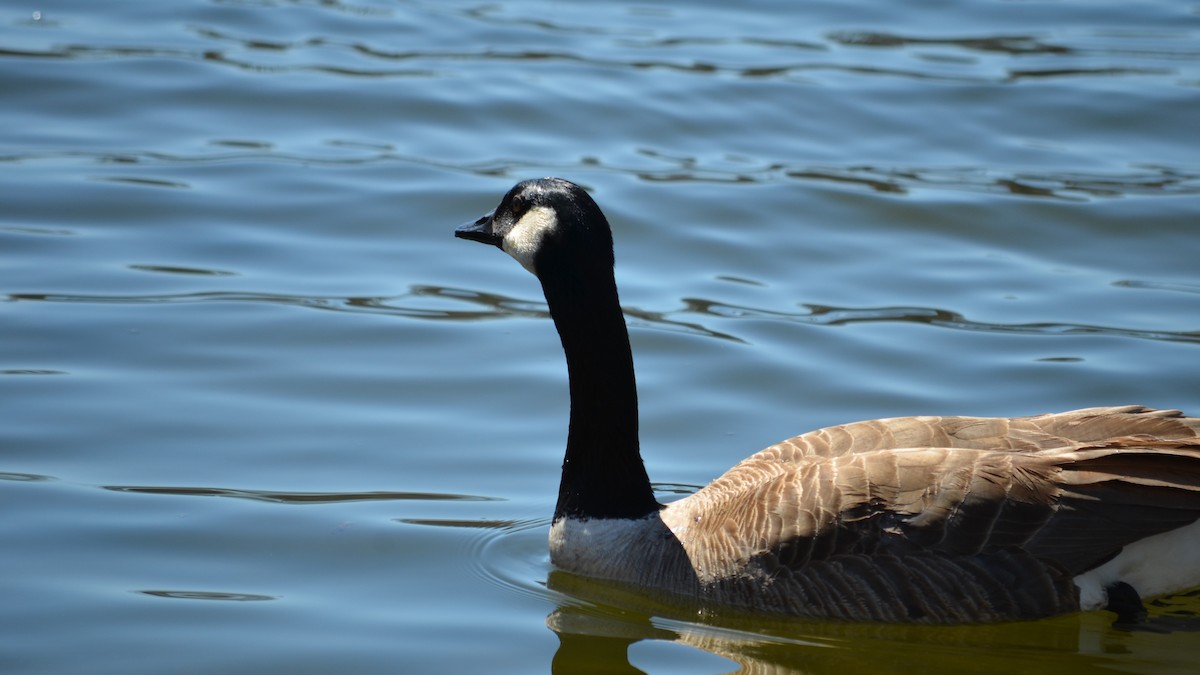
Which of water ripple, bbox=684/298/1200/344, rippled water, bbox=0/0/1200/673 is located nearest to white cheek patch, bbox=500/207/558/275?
rippled water, bbox=0/0/1200/673

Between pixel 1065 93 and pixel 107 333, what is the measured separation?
10097 mm

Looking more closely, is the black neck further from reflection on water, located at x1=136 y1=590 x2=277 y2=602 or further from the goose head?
reflection on water, located at x1=136 y1=590 x2=277 y2=602

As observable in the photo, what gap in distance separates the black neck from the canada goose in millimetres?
159

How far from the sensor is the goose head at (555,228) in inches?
271

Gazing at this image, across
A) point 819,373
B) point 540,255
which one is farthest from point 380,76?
point 540,255

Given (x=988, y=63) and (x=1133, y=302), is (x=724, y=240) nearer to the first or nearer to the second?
(x=1133, y=302)

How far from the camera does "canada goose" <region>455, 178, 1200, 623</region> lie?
6316 mm

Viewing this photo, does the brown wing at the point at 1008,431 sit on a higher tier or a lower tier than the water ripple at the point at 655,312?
lower

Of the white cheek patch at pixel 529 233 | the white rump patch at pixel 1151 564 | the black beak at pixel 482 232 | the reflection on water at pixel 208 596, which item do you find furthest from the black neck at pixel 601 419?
the white rump patch at pixel 1151 564

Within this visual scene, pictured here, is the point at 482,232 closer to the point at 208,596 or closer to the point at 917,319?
the point at 208,596

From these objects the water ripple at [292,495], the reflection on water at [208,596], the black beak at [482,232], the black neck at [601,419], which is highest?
the black beak at [482,232]

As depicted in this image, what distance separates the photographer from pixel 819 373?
31.5 ft

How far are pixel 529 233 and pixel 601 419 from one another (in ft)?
3.14

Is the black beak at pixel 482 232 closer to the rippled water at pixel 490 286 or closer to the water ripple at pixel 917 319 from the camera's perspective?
the rippled water at pixel 490 286
